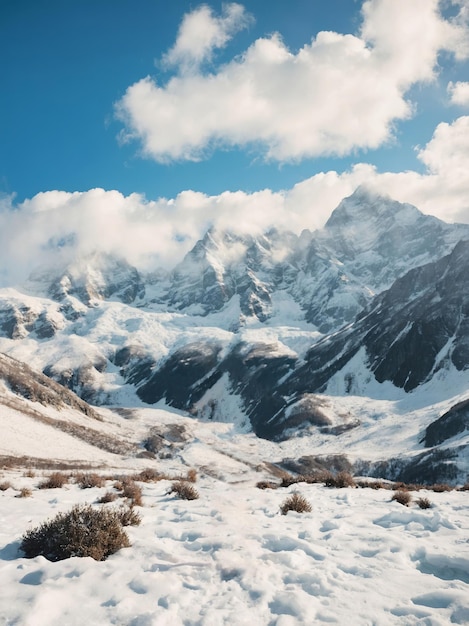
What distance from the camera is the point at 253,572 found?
6527mm

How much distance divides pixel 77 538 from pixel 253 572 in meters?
3.18

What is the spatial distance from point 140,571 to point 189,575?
787mm

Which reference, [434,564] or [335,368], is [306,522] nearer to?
[434,564]

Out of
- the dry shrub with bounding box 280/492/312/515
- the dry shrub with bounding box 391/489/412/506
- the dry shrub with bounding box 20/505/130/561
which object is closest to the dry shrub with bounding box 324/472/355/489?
the dry shrub with bounding box 391/489/412/506

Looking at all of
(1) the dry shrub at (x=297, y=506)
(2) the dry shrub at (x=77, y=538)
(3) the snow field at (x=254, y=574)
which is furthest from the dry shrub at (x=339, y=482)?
(2) the dry shrub at (x=77, y=538)

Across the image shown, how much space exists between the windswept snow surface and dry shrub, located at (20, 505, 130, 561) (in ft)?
0.88

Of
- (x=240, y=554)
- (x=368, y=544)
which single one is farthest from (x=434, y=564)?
(x=240, y=554)

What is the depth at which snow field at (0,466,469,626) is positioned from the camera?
5305mm

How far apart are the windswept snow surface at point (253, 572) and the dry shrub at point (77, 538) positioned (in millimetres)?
268

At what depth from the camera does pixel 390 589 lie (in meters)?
6.10

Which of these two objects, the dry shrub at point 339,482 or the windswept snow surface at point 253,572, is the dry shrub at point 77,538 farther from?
the dry shrub at point 339,482

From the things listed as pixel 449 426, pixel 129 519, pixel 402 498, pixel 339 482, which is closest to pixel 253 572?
pixel 129 519

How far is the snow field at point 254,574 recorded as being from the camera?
5305 millimetres

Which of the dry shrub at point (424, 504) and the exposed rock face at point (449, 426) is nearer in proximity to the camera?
the dry shrub at point (424, 504)
